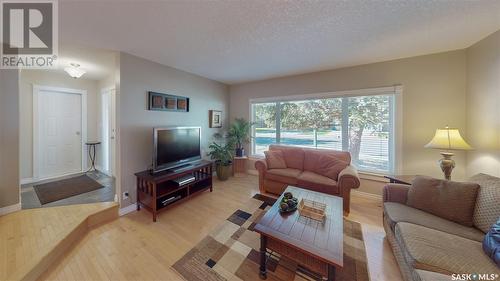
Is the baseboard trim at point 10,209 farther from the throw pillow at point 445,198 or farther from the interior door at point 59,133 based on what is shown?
the throw pillow at point 445,198

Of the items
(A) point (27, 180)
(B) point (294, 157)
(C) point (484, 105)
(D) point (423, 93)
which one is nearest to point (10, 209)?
(A) point (27, 180)

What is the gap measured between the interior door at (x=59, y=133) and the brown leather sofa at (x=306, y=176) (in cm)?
448

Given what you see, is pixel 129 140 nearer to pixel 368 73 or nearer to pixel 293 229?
pixel 293 229

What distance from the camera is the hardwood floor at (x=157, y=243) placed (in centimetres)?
157

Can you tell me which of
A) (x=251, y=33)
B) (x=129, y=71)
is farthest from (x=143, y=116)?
(x=251, y=33)

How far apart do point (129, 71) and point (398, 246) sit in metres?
3.95

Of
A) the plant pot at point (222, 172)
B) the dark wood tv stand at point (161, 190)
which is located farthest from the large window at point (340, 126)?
the dark wood tv stand at point (161, 190)

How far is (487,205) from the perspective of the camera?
57.6 inches

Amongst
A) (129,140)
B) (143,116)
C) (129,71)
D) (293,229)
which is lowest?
(293,229)

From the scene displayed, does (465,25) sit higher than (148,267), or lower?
higher

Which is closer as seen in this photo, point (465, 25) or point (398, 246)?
point (398, 246)

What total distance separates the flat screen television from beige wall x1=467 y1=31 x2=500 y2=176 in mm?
4247

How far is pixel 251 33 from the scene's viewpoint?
206cm

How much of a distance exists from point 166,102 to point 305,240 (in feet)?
10.0
